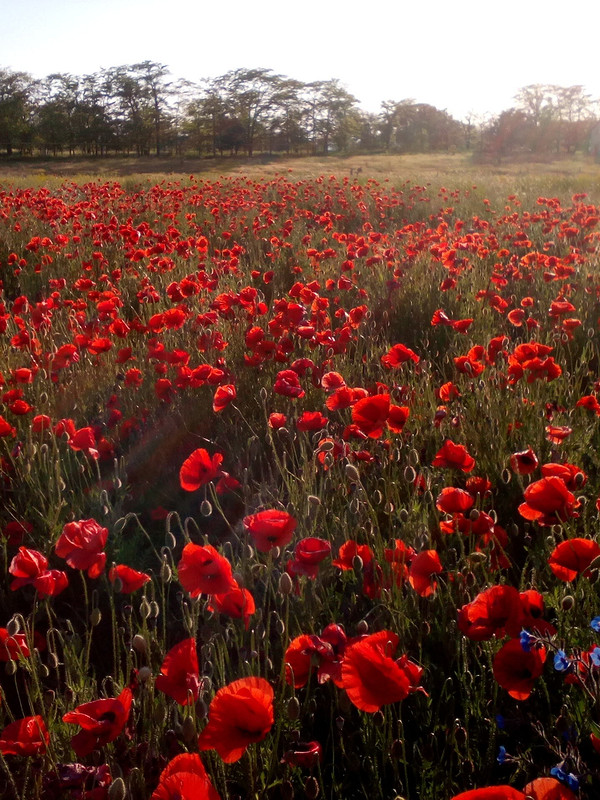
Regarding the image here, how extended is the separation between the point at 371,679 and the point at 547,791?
296 mm

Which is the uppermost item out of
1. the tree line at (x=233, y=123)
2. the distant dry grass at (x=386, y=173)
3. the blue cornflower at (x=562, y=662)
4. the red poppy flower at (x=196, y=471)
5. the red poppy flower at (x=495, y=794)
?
the tree line at (x=233, y=123)

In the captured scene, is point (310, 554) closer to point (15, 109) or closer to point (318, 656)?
point (318, 656)

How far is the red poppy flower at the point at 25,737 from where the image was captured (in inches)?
45.7

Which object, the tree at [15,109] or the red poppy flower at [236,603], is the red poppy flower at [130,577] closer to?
the red poppy flower at [236,603]

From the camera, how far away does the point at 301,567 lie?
57.6 inches

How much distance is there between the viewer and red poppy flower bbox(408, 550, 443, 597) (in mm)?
1410

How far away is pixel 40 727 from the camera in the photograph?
3.83 feet

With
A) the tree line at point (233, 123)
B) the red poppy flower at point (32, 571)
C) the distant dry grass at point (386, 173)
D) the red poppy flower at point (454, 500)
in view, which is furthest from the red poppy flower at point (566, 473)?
the tree line at point (233, 123)

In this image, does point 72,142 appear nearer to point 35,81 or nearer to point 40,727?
point 35,81

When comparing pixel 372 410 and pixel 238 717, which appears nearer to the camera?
pixel 238 717

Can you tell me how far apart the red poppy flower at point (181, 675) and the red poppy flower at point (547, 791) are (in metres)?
0.60

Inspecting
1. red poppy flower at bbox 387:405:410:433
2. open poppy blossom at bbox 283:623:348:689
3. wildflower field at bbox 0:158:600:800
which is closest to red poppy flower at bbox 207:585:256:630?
wildflower field at bbox 0:158:600:800

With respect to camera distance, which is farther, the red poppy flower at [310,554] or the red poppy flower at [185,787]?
the red poppy flower at [310,554]

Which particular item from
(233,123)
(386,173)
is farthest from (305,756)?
(233,123)
